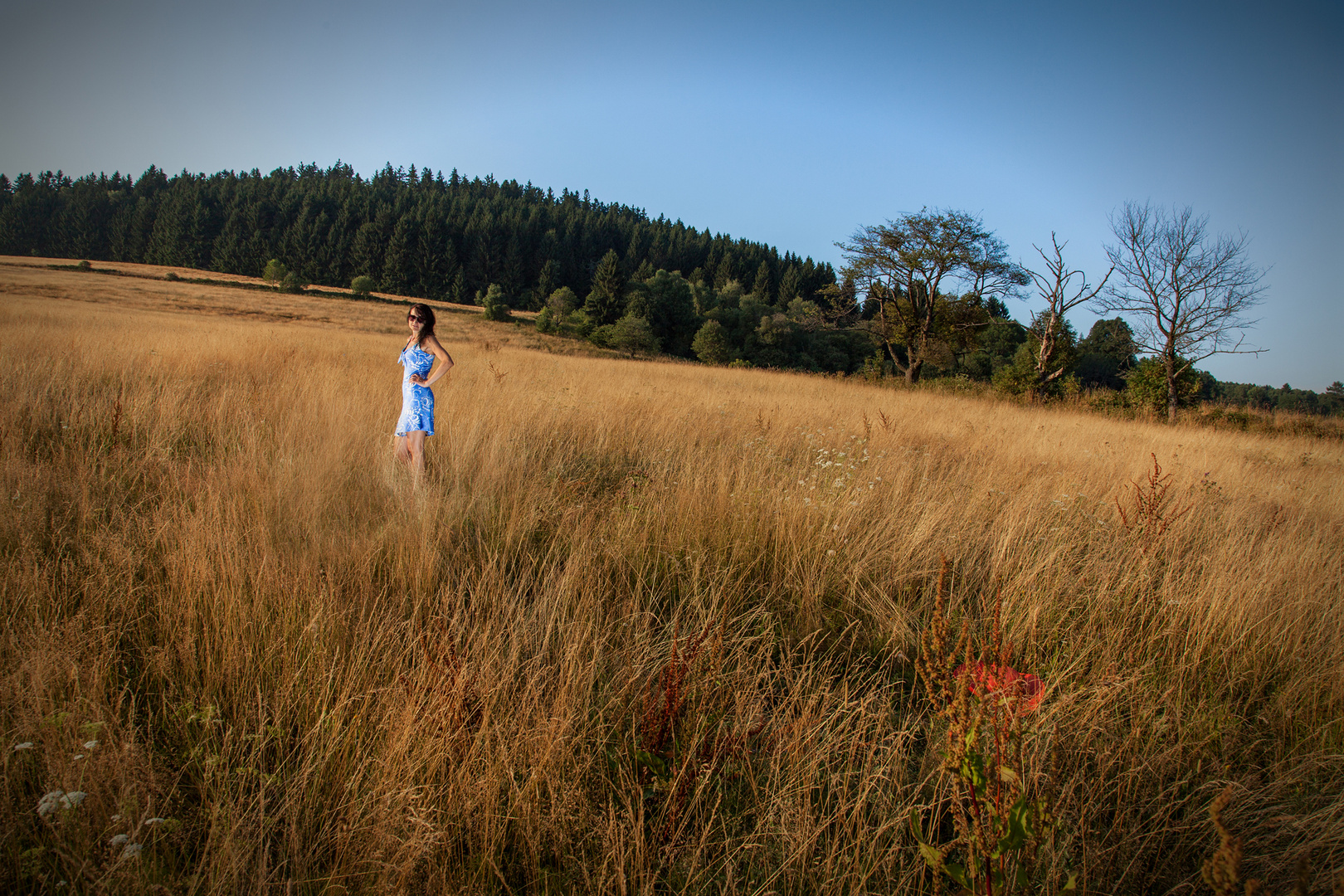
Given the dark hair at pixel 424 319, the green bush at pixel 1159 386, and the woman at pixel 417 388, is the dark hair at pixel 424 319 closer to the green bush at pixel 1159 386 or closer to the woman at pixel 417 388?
the woman at pixel 417 388

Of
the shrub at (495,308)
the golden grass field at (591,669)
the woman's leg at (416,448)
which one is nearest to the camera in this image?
the golden grass field at (591,669)

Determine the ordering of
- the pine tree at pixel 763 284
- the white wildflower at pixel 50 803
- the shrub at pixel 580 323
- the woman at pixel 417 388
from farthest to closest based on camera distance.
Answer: the pine tree at pixel 763 284, the shrub at pixel 580 323, the woman at pixel 417 388, the white wildflower at pixel 50 803

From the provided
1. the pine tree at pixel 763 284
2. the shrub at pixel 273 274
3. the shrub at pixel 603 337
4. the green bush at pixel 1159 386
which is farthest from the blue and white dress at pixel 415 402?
the pine tree at pixel 763 284

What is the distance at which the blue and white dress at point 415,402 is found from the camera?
14.0 feet

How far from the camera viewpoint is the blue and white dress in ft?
14.0

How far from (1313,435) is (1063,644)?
15812mm

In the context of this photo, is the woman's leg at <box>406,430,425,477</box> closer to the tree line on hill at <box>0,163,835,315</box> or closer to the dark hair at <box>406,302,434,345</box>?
the dark hair at <box>406,302,434,345</box>

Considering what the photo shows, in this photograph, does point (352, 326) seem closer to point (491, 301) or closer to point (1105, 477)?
point (491, 301)

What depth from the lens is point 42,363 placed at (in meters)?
5.73

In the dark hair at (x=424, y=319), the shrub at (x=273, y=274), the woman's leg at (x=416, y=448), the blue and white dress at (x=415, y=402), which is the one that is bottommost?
the woman's leg at (x=416, y=448)

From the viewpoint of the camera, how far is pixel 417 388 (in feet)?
14.1

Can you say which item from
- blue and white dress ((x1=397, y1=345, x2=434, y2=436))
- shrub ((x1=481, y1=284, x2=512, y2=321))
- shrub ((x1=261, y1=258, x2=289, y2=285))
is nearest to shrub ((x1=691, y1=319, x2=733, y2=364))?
shrub ((x1=481, y1=284, x2=512, y2=321))

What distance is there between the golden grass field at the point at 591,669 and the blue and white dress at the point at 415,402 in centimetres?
37

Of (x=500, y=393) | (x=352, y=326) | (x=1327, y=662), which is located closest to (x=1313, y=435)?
(x=1327, y=662)
